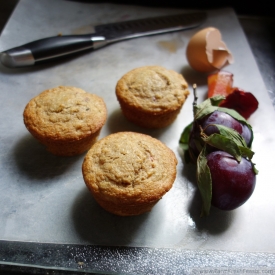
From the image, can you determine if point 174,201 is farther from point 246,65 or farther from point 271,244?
point 246,65

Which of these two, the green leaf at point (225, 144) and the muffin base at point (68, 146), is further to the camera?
the muffin base at point (68, 146)

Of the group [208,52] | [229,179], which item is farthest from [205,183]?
[208,52]

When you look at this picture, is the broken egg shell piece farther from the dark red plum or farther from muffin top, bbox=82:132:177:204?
muffin top, bbox=82:132:177:204

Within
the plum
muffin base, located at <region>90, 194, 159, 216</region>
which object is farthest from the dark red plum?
muffin base, located at <region>90, 194, 159, 216</region>

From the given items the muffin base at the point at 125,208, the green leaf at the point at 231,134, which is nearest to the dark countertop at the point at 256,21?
the green leaf at the point at 231,134

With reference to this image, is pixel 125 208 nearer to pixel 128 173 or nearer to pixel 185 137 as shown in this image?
pixel 128 173

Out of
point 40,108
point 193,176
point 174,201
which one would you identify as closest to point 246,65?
point 193,176

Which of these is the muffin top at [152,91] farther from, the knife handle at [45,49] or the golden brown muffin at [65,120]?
the knife handle at [45,49]
